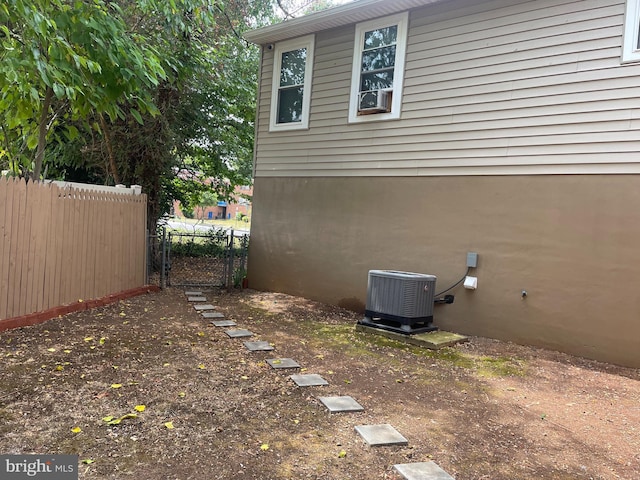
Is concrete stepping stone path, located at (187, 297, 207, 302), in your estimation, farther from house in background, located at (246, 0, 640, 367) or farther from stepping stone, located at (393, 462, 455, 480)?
stepping stone, located at (393, 462, 455, 480)

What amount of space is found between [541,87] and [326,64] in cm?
352

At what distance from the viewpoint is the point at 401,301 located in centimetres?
545

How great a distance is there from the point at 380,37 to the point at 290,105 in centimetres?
205

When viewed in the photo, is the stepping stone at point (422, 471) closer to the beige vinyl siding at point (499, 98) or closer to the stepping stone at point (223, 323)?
the stepping stone at point (223, 323)

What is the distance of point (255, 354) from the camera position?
463 cm

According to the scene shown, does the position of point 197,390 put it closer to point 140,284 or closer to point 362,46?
point 140,284

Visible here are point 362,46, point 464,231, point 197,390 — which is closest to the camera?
point 197,390

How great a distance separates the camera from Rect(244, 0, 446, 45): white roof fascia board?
6.46 metres

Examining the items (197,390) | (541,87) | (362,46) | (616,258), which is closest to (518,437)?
(197,390)

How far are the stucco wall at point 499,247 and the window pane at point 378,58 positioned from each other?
5.67 feet

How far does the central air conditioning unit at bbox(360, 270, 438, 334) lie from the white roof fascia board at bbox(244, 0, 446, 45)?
12.5ft

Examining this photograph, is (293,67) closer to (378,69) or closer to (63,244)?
(378,69)

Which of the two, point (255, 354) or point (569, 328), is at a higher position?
point (569, 328)

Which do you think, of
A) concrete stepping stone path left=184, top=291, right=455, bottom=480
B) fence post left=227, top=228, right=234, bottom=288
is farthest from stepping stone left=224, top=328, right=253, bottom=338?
fence post left=227, top=228, right=234, bottom=288
